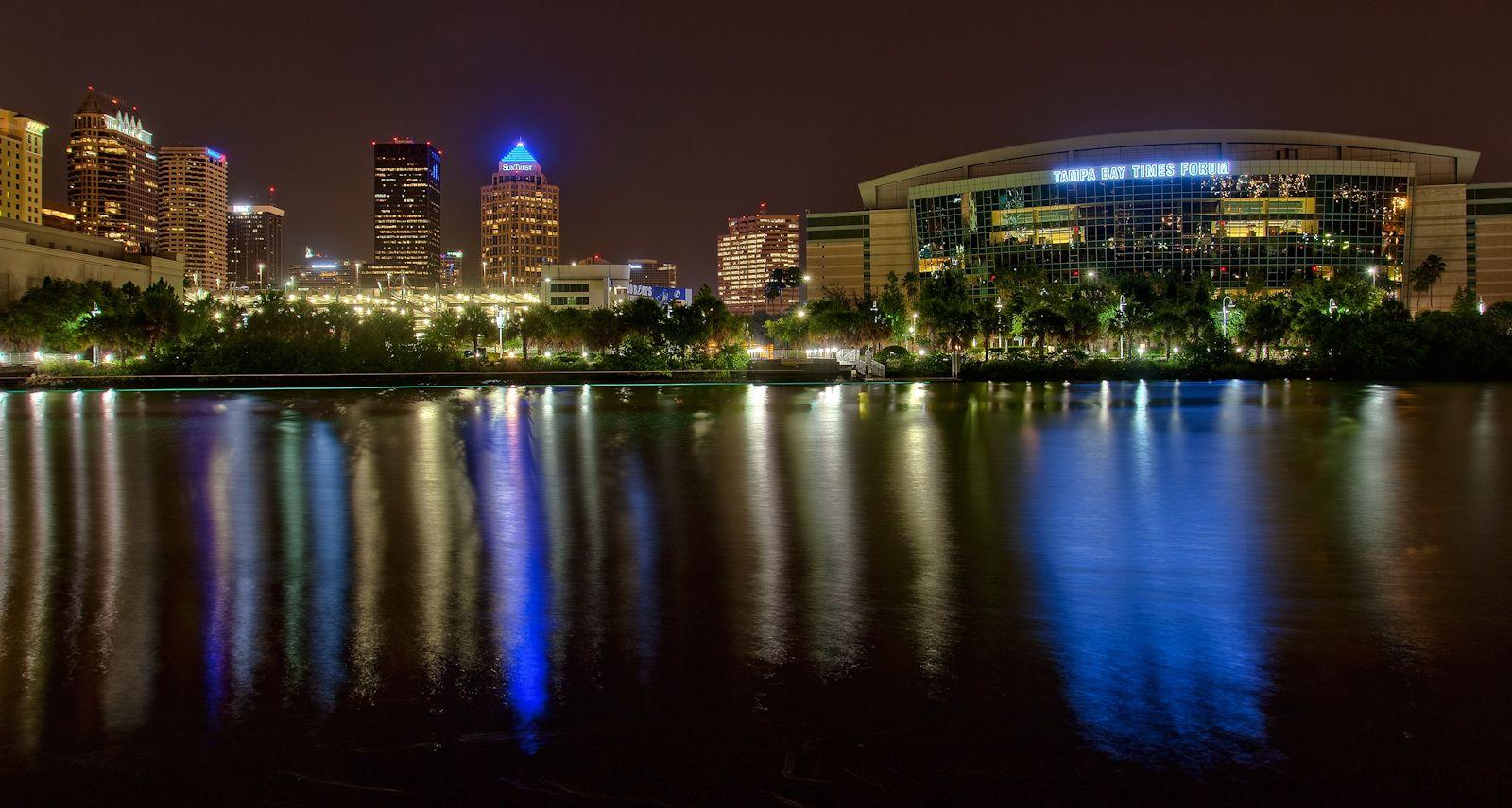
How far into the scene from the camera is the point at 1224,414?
2956cm

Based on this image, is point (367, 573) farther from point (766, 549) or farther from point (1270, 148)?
point (1270, 148)

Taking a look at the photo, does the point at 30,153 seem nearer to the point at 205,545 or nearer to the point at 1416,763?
the point at 205,545

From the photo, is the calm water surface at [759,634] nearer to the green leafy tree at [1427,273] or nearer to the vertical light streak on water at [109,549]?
the vertical light streak on water at [109,549]

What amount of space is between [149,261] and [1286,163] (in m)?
123

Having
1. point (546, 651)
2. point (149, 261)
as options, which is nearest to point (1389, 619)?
point (546, 651)

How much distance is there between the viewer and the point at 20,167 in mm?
157750

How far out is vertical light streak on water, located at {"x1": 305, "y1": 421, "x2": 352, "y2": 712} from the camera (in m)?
6.39

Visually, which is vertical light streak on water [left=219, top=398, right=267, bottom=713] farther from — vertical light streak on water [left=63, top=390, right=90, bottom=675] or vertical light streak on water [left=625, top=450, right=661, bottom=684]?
vertical light streak on water [left=625, top=450, right=661, bottom=684]

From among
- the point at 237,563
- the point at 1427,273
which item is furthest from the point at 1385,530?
the point at 1427,273

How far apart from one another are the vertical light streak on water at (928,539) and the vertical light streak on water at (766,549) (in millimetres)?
1018

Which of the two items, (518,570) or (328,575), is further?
(518,570)

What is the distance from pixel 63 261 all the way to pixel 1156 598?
108 metres

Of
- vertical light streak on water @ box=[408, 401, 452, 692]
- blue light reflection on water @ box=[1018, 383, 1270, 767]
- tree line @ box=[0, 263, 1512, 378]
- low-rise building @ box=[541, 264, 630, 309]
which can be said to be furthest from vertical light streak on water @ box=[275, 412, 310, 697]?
low-rise building @ box=[541, 264, 630, 309]

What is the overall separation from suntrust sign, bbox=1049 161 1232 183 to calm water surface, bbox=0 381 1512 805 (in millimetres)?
99934
